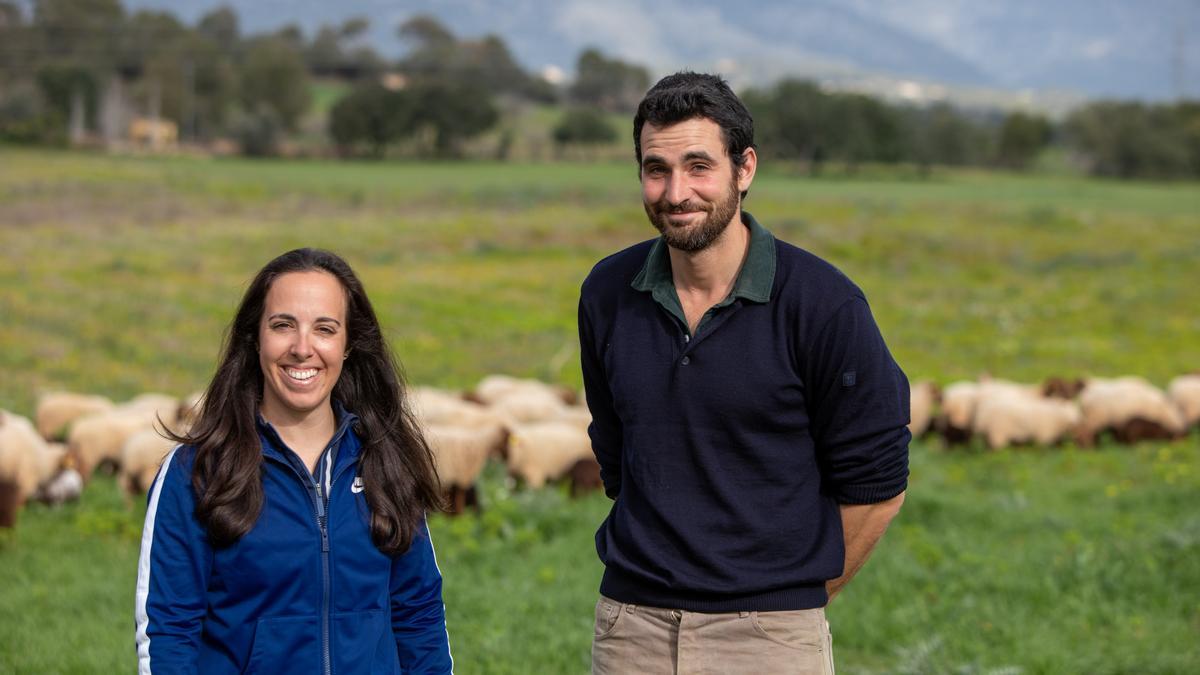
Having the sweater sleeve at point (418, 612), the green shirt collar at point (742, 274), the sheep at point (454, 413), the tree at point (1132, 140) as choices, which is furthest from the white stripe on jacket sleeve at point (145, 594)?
the tree at point (1132, 140)

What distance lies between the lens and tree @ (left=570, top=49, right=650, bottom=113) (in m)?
138

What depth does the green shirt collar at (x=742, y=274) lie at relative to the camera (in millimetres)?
3910

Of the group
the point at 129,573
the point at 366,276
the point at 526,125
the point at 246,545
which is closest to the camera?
the point at 246,545

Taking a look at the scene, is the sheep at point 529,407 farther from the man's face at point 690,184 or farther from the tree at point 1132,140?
the tree at point 1132,140

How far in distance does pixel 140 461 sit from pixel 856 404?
28.4 ft

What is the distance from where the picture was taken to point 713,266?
3.99 meters

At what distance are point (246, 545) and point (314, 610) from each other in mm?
277

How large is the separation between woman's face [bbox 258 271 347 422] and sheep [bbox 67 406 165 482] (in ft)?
29.1

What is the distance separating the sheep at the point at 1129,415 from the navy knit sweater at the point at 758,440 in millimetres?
12315

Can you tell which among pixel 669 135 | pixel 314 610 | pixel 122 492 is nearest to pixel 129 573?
pixel 122 492

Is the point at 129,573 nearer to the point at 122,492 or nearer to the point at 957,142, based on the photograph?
the point at 122,492

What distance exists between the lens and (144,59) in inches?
4660

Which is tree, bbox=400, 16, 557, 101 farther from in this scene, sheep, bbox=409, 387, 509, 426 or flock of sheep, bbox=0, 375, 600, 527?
sheep, bbox=409, 387, 509, 426

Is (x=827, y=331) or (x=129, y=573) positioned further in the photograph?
(x=129, y=573)
